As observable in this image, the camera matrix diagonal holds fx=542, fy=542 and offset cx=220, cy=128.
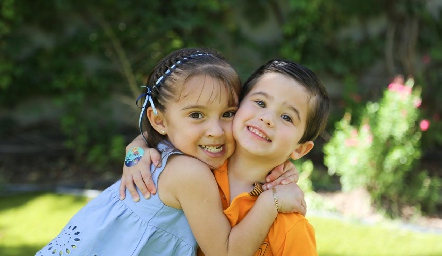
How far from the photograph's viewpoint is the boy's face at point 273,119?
6.37 feet

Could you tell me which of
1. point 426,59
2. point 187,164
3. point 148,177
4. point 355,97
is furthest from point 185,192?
point 426,59

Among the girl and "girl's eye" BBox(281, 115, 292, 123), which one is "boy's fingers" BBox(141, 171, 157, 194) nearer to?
the girl

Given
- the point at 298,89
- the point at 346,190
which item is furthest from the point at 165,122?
the point at 346,190

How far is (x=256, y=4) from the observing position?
6406 millimetres

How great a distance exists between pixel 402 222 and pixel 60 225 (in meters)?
2.91

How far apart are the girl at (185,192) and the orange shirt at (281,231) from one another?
4 cm

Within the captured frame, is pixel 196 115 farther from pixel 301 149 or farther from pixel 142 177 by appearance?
pixel 301 149

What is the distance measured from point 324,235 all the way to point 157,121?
2.53 m

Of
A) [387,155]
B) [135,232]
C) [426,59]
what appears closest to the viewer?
[135,232]

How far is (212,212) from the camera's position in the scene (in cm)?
192

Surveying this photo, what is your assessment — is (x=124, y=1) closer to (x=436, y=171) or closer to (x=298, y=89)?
(x=436, y=171)

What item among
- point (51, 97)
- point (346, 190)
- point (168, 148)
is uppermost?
point (51, 97)

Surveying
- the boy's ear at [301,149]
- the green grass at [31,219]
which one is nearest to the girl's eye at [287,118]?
the boy's ear at [301,149]

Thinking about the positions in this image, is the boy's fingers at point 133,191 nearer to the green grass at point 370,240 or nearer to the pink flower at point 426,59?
the green grass at point 370,240
